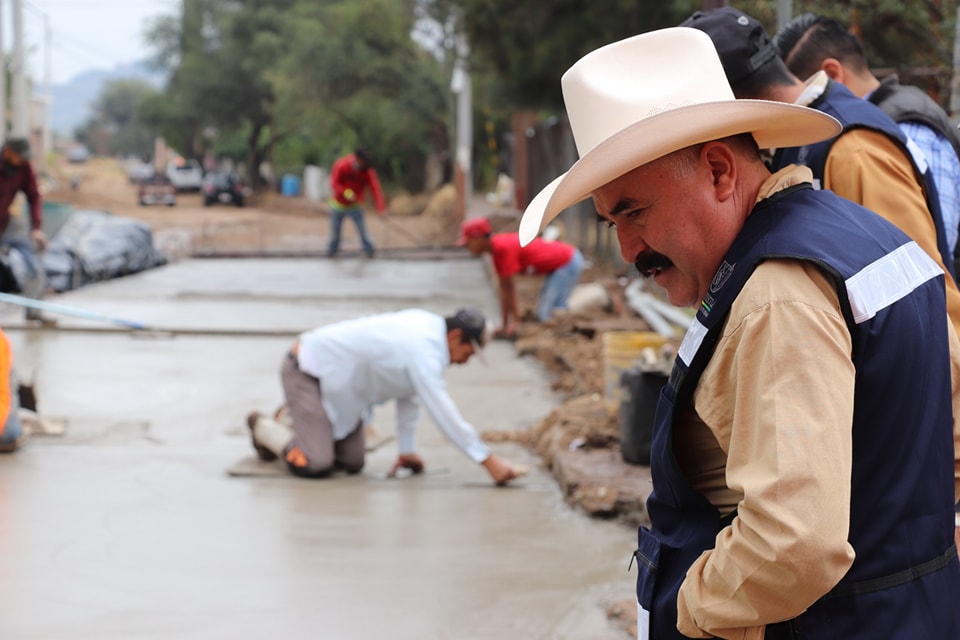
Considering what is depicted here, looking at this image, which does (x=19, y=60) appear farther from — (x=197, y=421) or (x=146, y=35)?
(x=146, y=35)

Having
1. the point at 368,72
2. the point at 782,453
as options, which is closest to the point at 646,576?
the point at 782,453

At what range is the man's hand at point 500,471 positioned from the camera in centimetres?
635

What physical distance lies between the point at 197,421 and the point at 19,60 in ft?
73.7

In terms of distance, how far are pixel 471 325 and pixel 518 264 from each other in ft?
17.7

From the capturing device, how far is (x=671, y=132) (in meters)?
1.75

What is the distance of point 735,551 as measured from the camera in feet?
5.41

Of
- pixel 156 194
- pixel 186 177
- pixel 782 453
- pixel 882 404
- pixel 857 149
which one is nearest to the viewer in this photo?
pixel 782 453

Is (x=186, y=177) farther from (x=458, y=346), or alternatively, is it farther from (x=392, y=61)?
(x=458, y=346)

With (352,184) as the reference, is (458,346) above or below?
below

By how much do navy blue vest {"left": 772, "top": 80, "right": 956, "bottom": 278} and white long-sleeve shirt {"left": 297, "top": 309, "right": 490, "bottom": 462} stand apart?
3.57 metres

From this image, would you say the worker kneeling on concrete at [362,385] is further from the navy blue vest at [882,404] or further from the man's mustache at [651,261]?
the navy blue vest at [882,404]

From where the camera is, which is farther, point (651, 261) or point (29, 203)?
point (29, 203)

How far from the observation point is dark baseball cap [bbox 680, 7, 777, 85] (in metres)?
2.57

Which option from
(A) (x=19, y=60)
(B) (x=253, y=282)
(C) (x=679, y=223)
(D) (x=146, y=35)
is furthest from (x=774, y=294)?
(D) (x=146, y=35)
